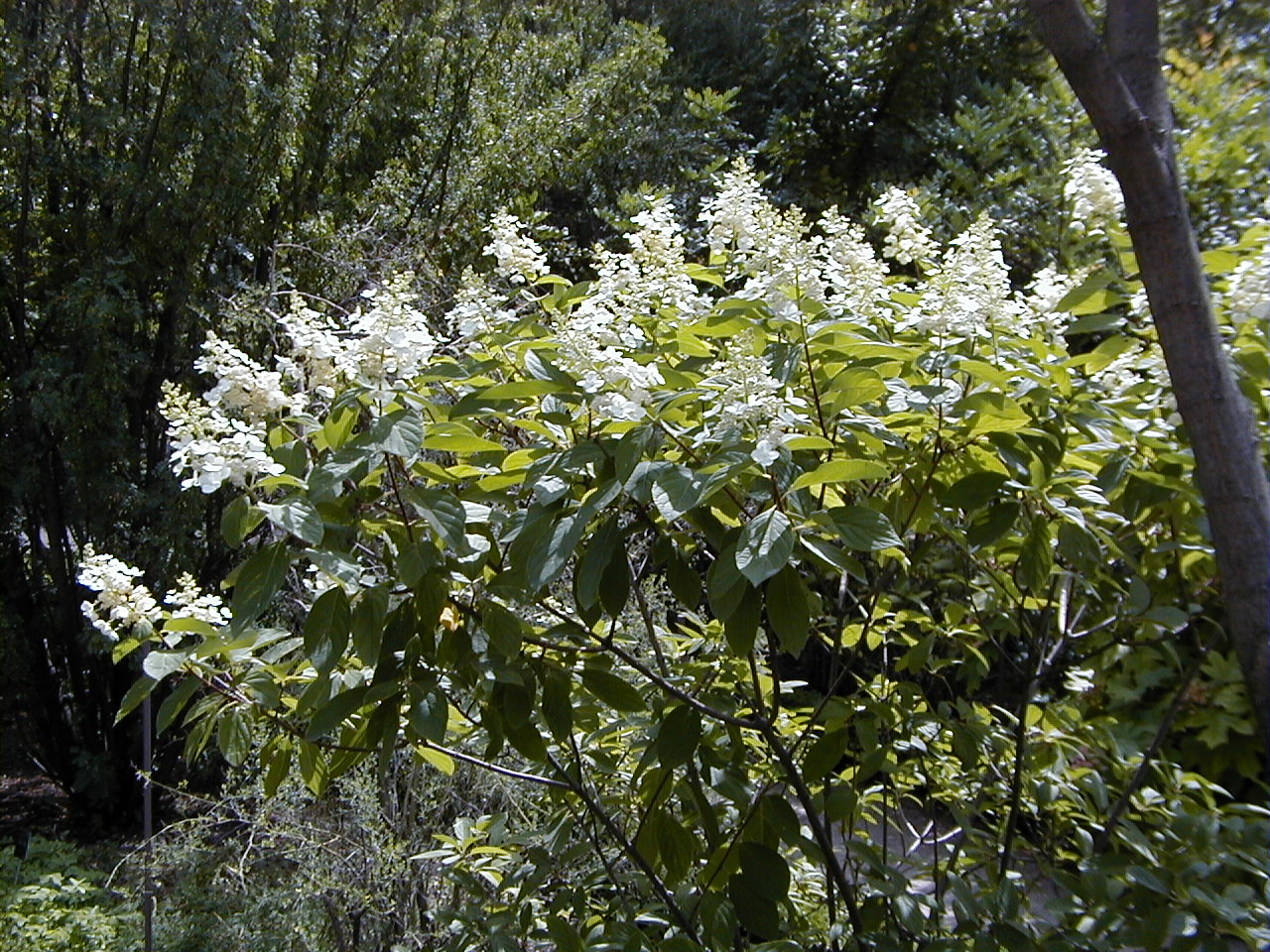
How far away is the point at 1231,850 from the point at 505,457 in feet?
3.57

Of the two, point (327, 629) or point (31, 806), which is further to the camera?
point (31, 806)

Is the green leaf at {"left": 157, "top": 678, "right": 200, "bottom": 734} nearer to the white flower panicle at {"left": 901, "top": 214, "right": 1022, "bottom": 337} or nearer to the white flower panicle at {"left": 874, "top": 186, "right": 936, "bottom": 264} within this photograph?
the white flower panicle at {"left": 901, "top": 214, "right": 1022, "bottom": 337}

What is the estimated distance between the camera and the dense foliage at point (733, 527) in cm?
136

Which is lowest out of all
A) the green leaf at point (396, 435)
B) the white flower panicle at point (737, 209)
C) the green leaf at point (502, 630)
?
the green leaf at point (502, 630)

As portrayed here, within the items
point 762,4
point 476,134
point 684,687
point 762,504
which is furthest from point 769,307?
point 762,4

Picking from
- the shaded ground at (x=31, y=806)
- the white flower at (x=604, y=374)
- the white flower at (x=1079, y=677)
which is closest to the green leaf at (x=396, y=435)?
the white flower at (x=604, y=374)

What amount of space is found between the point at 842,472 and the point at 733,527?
0.26m

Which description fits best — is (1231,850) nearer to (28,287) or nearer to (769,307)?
(769,307)

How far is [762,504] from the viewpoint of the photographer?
4.91ft

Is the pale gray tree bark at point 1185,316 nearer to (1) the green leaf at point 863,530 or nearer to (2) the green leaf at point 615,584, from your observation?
(1) the green leaf at point 863,530

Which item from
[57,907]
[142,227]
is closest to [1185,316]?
[57,907]

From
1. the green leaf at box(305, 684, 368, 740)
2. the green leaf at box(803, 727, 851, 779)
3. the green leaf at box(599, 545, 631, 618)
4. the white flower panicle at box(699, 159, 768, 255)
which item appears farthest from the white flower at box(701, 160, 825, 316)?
the green leaf at box(305, 684, 368, 740)

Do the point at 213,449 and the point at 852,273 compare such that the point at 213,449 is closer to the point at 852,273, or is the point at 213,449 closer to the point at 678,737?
the point at 678,737

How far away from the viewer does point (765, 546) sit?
1.21 meters
